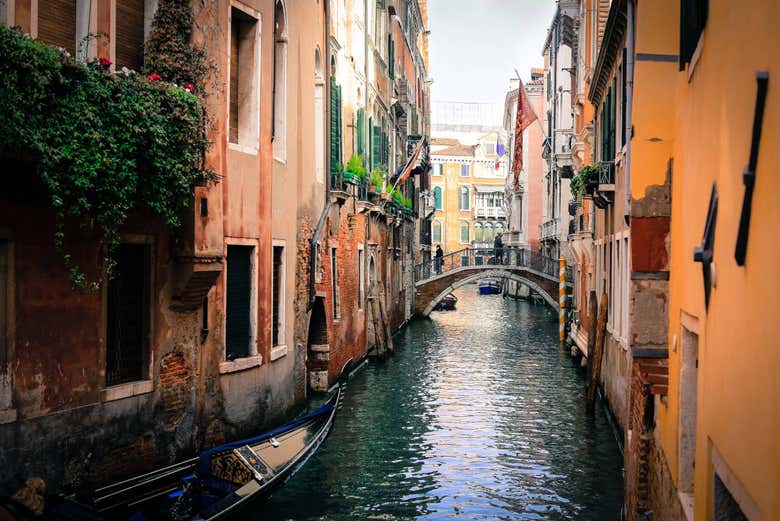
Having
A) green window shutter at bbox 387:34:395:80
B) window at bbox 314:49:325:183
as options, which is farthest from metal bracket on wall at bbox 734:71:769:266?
green window shutter at bbox 387:34:395:80

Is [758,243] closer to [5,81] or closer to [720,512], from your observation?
[720,512]

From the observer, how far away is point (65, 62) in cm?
631

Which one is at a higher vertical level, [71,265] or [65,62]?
[65,62]

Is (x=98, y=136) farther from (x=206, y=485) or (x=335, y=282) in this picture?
(x=335, y=282)

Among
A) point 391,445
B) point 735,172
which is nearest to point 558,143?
point 391,445

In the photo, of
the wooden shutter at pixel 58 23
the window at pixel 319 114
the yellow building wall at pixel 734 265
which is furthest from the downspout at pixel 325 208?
the yellow building wall at pixel 734 265

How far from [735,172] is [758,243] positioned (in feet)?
1.86

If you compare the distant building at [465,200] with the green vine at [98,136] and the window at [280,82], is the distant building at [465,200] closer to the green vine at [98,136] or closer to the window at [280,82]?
the window at [280,82]

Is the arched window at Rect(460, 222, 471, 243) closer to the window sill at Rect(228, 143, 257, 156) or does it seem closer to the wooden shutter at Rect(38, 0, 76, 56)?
the window sill at Rect(228, 143, 257, 156)

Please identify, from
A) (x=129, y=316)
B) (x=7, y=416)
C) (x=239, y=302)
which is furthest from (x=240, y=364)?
(x=7, y=416)

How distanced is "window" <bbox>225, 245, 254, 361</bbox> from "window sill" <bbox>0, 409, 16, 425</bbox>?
347 cm

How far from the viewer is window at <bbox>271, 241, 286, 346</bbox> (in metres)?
11.6

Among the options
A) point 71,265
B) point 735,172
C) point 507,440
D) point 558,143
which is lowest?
point 507,440

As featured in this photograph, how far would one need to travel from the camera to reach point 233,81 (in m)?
10.2
